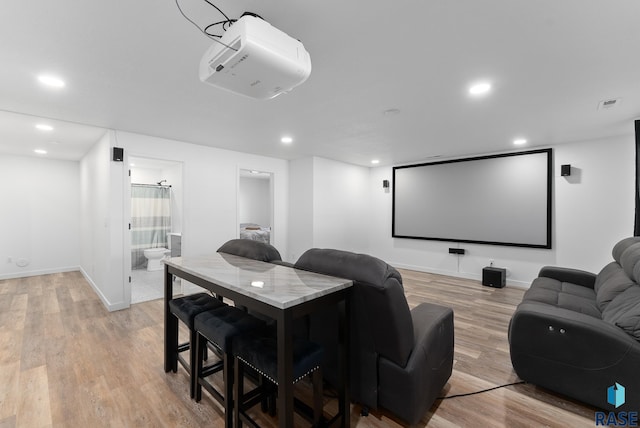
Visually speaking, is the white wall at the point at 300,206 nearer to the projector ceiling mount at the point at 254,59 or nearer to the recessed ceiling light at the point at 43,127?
the recessed ceiling light at the point at 43,127

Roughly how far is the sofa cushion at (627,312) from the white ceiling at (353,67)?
67.1 inches

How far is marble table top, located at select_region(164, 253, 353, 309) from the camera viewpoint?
4.30 feet

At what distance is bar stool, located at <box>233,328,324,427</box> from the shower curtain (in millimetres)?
5784

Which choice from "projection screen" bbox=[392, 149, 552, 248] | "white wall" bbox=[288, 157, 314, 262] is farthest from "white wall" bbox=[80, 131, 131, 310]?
"projection screen" bbox=[392, 149, 552, 248]

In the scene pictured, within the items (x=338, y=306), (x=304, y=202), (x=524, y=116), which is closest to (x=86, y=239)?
(x=304, y=202)

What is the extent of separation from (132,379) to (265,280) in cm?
157

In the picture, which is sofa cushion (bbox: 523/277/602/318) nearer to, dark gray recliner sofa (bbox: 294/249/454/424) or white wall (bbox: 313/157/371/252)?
dark gray recliner sofa (bbox: 294/249/454/424)

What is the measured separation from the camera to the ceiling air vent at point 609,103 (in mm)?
2760

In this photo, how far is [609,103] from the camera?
9.29ft

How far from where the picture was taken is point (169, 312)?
2.22 meters

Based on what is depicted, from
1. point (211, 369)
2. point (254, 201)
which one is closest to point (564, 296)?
point (211, 369)

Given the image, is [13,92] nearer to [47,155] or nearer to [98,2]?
[98,2]

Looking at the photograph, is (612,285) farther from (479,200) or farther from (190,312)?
(190,312)

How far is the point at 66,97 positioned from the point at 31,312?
2.82 metres
